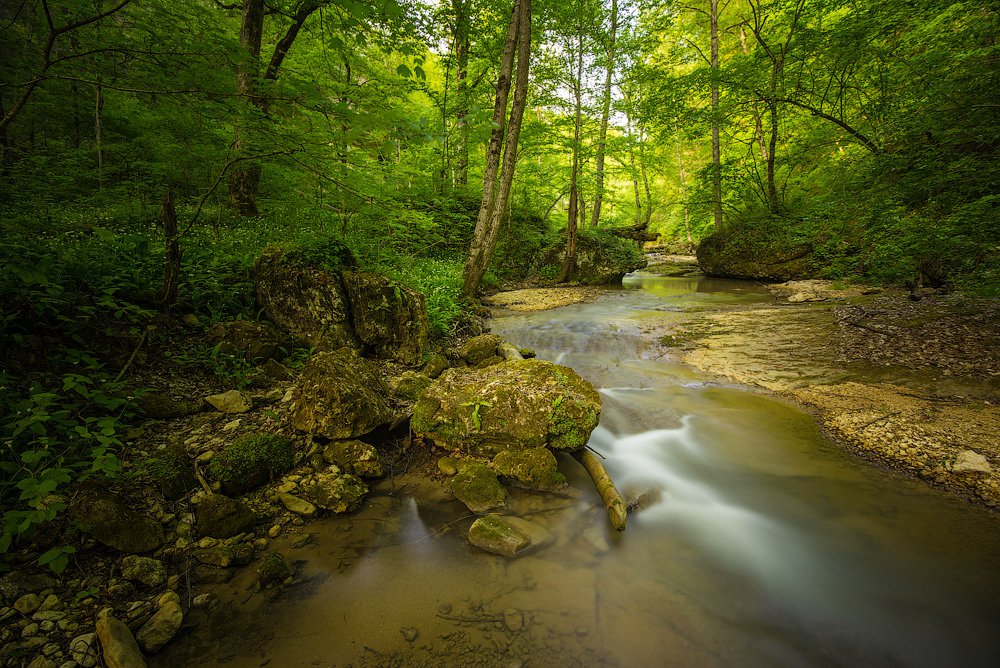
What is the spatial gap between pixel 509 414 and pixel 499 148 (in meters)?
7.49

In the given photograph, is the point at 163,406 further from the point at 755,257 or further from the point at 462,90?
the point at 755,257

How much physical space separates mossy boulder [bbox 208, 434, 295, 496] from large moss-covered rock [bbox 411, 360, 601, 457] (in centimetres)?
119

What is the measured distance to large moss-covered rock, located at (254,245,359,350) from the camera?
468cm

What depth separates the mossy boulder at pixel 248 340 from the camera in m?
4.00

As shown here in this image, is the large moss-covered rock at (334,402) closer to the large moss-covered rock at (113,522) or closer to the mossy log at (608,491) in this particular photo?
the large moss-covered rock at (113,522)

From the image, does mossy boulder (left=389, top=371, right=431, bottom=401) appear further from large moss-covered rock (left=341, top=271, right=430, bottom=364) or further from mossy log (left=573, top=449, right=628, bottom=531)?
mossy log (left=573, top=449, right=628, bottom=531)

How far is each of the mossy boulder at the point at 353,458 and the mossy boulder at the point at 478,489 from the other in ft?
2.47

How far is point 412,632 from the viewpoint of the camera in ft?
7.16

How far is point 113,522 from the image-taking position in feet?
7.48

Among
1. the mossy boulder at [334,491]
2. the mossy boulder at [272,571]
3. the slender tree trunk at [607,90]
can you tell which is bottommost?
the mossy boulder at [272,571]

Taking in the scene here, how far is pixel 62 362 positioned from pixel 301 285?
2.18 meters

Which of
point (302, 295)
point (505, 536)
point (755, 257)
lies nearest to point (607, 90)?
point (755, 257)

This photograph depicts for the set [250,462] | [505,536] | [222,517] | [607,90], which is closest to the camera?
[222,517]

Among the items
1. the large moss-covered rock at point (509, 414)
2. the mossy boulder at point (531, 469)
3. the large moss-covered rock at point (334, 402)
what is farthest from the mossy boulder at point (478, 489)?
the large moss-covered rock at point (334, 402)
